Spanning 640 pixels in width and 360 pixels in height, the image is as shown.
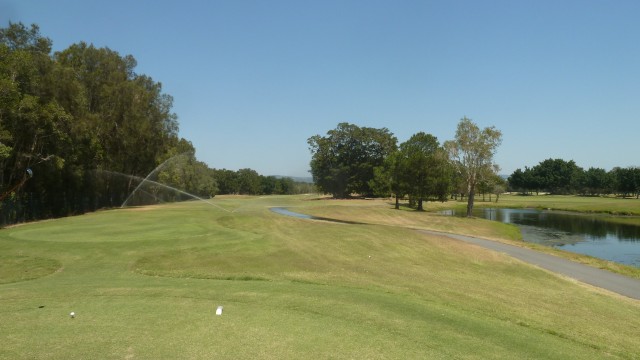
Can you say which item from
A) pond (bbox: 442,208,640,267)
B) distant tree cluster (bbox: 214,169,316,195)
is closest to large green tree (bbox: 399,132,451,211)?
pond (bbox: 442,208,640,267)

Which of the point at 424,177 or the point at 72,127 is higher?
the point at 72,127

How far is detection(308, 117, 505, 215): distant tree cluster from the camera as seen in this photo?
1998 inches

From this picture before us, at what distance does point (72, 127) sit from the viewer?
3616 cm

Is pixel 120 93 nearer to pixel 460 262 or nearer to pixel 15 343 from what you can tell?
pixel 460 262

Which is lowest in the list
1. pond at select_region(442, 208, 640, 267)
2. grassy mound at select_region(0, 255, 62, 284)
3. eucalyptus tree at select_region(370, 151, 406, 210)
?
pond at select_region(442, 208, 640, 267)

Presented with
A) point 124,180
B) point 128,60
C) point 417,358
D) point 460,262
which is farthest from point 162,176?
point 417,358

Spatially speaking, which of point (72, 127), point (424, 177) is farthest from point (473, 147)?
point (72, 127)

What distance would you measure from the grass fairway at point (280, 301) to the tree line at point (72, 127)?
1229 cm

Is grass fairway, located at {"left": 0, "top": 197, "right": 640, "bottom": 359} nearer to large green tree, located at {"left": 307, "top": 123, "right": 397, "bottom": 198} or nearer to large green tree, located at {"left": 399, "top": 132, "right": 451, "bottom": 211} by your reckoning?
large green tree, located at {"left": 399, "top": 132, "right": 451, "bottom": 211}

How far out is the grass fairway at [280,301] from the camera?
283 inches

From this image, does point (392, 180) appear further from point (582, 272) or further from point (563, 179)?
point (563, 179)

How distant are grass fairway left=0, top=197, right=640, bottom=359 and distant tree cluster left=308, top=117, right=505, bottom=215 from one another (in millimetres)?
28992

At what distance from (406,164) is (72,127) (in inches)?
1771

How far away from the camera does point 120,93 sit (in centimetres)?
4831
